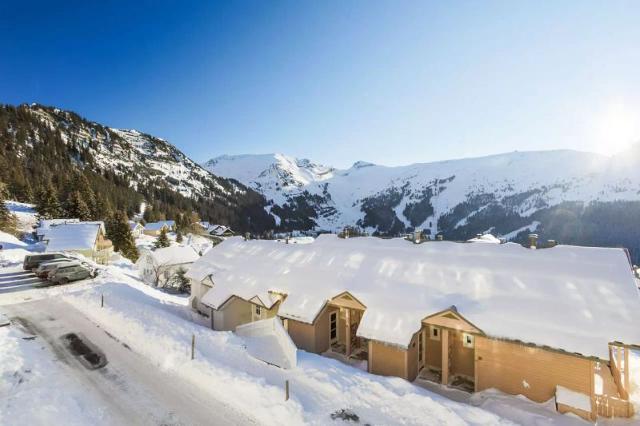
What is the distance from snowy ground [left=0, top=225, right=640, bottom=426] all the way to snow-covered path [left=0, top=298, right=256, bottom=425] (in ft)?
0.11

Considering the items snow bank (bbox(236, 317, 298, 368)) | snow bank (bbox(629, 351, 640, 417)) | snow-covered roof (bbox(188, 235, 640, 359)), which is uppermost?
snow-covered roof (bbox(188, 235, 640, 359))

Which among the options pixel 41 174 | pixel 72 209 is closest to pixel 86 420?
pixel 72 209

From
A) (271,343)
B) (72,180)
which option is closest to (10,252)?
(271,343)

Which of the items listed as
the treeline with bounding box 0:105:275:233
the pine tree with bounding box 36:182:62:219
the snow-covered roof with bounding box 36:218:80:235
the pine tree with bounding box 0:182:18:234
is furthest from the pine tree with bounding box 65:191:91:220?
the pine tree with bounding box 0:182:18:234

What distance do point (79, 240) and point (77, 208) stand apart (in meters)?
30.8

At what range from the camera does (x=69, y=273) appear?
28406 mm

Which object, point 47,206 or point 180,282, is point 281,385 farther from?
point 47,206

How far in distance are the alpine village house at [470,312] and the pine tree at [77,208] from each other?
6513 centimetres

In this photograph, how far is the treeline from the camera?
76.9 m

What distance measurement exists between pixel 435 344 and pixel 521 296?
478 centimetres

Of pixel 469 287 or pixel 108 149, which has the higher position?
pixel 108 149

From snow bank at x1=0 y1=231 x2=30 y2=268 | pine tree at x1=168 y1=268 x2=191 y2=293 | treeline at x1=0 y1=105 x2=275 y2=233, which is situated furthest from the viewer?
treeline at x1=0 y1=105 x2=275 y2=233

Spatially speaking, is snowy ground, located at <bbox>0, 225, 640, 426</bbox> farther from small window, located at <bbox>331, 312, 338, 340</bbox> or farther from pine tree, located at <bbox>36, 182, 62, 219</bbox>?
pine tree, located at <bbox>36, 182, 62, 219</bbox>

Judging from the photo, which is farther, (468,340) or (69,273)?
(69,273)
